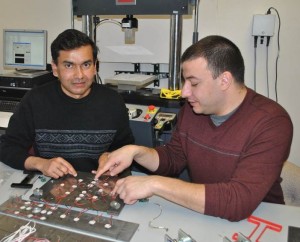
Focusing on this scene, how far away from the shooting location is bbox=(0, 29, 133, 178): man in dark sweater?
1.55 m

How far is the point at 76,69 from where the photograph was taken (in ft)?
5.08

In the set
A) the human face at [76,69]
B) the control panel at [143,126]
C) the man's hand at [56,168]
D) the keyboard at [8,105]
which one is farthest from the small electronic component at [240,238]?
the keyboard at [8,105]

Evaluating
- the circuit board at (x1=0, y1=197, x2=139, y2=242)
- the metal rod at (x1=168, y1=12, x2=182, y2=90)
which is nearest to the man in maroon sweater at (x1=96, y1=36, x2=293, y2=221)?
the circuit board at (x1=0, y1=197, x2=139, y2=242)

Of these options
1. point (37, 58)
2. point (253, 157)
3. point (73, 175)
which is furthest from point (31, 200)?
point (37, 58)

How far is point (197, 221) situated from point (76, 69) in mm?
891

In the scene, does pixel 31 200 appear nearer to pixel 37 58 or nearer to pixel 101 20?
pixel 37 58

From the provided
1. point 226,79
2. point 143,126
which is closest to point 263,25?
point 143,126

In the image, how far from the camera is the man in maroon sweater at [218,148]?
1062 mm

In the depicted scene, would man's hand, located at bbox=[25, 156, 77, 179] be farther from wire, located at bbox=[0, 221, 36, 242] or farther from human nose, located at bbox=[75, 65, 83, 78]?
human nose, located at bbox=[75, 65, 83, 78]

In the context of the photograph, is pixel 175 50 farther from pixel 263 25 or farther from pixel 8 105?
pixel 8 105

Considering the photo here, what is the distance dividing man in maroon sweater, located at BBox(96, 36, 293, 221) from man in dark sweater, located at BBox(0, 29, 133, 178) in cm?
35

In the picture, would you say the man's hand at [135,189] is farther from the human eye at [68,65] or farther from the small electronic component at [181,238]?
the human eye at [68,65]

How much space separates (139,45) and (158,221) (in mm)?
1902

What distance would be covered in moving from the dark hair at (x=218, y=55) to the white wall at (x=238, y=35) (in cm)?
137
